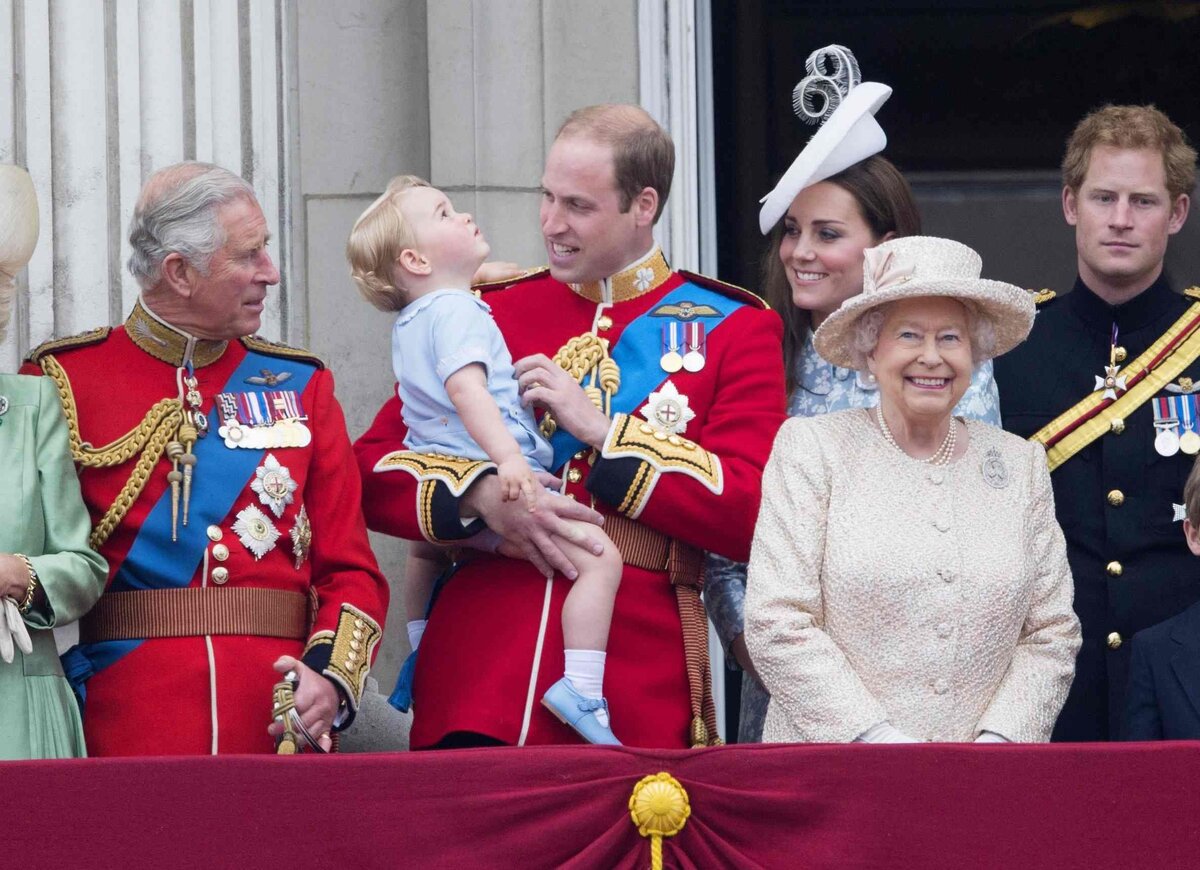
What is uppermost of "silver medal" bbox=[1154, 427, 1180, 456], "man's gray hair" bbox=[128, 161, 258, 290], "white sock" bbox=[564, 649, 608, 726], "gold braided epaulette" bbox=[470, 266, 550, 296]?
"man's gray hair" bbox=[128, 161, 258, 290]

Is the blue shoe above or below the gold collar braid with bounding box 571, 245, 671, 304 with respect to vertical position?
below

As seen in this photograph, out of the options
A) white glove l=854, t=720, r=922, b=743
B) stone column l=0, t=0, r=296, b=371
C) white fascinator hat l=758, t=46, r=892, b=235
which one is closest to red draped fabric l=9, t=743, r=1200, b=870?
white glove l=854, t=720, r=922, b=743

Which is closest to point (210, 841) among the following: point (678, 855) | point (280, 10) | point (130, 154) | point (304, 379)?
point (678, 855)

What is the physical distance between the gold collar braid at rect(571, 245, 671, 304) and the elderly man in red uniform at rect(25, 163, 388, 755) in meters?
0.54

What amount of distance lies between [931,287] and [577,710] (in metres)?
0.93

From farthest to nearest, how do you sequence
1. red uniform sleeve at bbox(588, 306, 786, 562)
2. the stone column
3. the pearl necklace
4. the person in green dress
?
the stone column < red uniform sleeve at bbox(588, 306, 786, 562) < the pearl necklace < the person in green dress

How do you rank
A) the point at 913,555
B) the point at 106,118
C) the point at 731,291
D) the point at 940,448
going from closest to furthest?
the point at 913,555 → the point at 940,448 → the point at 731,291 → the point at 106,118

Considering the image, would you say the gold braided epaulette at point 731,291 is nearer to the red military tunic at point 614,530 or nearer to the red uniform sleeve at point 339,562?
the red military tunic at point 614,530

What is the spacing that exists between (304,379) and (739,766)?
4.13 feet

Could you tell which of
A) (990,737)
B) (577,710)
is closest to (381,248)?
(577,710)

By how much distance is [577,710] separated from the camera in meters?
3.83

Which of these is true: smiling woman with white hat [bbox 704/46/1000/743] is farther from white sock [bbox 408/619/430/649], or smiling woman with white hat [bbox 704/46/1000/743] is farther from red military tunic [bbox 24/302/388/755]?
red military tunic [bbox 24/302/388/755]

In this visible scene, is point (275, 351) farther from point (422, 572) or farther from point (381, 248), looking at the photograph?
point (422, 572)

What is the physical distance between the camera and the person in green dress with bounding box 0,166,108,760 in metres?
3.65
